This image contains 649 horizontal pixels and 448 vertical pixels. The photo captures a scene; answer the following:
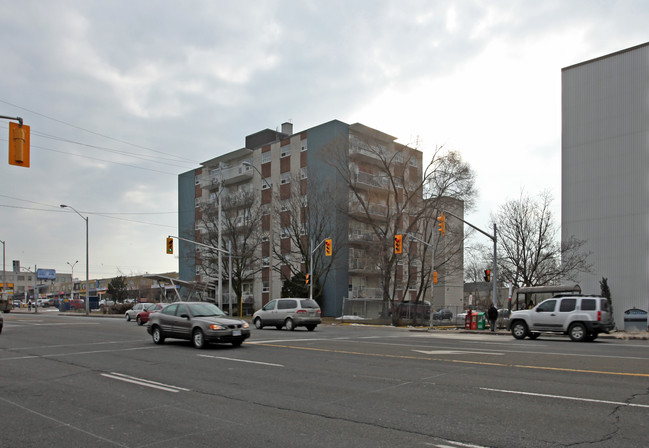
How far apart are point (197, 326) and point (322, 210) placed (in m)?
33.5

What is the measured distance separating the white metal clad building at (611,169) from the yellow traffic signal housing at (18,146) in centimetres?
4041

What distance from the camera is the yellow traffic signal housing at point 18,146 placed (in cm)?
1330

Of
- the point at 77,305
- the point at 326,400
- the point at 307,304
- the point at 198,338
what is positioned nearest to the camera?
the point at 326,400

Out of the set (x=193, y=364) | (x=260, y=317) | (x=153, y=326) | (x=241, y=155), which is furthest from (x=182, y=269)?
(x=193, y=364)

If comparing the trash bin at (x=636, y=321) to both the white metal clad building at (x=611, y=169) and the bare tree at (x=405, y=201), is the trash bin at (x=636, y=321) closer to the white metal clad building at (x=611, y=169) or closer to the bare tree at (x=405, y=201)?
the white metal clad building at (x=611, y=169)

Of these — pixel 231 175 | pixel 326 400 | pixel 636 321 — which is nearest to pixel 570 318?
pixel 636 321

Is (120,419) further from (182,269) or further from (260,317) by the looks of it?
(182,269)

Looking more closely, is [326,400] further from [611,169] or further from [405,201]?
[611,169]

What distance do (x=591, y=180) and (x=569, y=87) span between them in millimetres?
8260

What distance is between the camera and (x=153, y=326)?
59.1 feet

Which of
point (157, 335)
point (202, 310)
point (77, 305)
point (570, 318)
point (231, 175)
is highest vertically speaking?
point (231, 175)

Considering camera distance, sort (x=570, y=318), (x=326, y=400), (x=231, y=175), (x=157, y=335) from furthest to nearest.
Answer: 1. (x=231, y=175)
2. (x=570, y=318)
3. (x=157, y=335)
4. (x=326, y=400)

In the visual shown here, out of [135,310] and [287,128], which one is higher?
[287,128]

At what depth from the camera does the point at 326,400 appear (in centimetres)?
838
